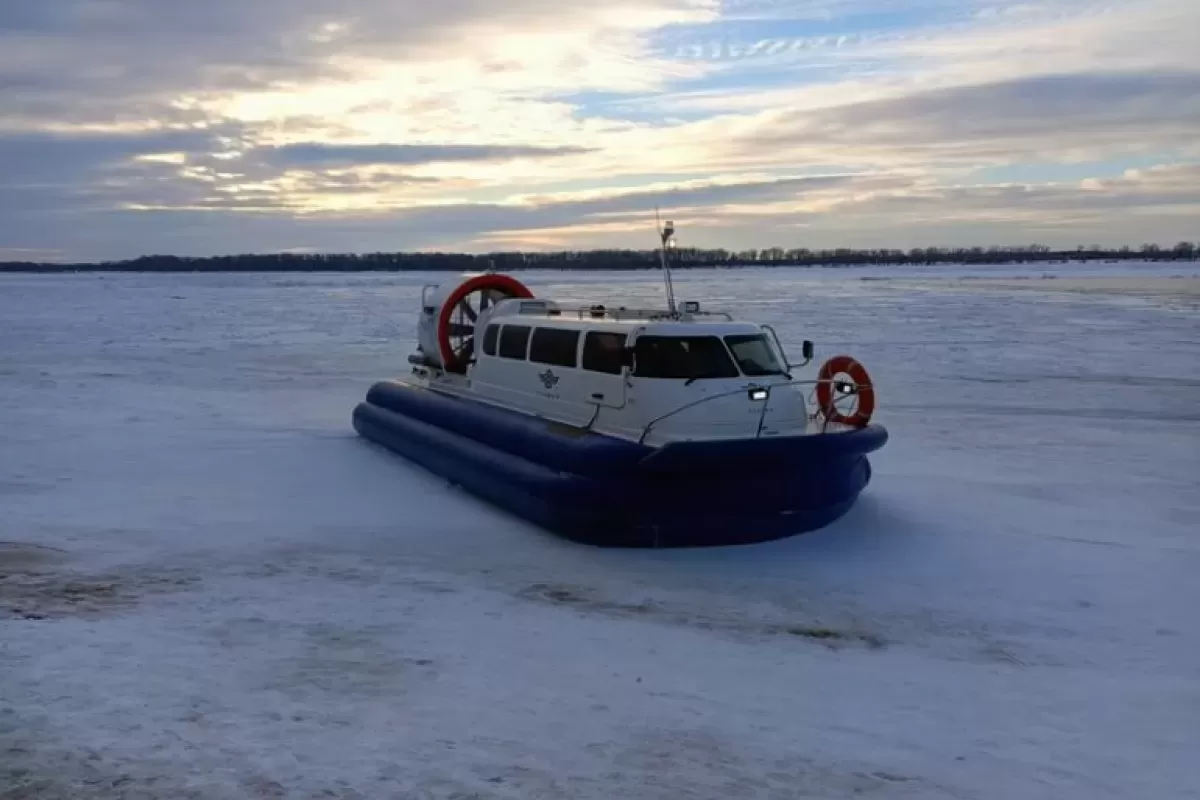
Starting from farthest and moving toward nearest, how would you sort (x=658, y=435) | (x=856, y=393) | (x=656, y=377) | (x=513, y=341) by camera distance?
(x=513, y=341) < (x=856, y=393) < (x=656, y=377) < (x=658, y=435)

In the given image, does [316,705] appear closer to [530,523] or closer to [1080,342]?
[530,523]

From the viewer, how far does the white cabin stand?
671 centimetres

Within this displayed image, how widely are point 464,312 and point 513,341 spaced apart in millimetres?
1811

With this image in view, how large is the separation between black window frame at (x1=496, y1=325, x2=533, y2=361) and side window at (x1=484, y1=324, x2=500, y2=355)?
0.07 metres

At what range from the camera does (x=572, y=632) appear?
5.00 meters

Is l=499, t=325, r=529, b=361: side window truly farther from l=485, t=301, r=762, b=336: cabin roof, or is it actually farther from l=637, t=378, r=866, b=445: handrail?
l=637, t=378, r=866, b=445: handrail

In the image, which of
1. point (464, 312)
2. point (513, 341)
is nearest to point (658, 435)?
point (513, 341)

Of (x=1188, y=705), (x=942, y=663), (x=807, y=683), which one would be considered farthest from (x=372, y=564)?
(x=1188, y=705)

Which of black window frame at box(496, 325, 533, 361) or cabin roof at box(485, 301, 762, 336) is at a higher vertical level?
cabin roof at box(485, 301, 762, 336)

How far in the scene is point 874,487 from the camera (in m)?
8.02

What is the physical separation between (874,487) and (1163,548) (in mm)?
2054

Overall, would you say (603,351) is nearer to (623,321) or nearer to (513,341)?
(623,321)

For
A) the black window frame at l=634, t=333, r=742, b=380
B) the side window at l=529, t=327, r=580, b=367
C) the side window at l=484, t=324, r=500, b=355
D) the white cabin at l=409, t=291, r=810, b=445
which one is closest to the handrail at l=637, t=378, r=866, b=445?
the white cabin at l=409, t=291, r=810, b=445

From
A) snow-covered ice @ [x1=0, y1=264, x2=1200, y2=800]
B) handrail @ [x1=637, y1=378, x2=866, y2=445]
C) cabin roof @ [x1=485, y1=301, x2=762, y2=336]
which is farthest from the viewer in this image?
cabin roof @ [x1=485, y1=301, x2=762, y2=336]
